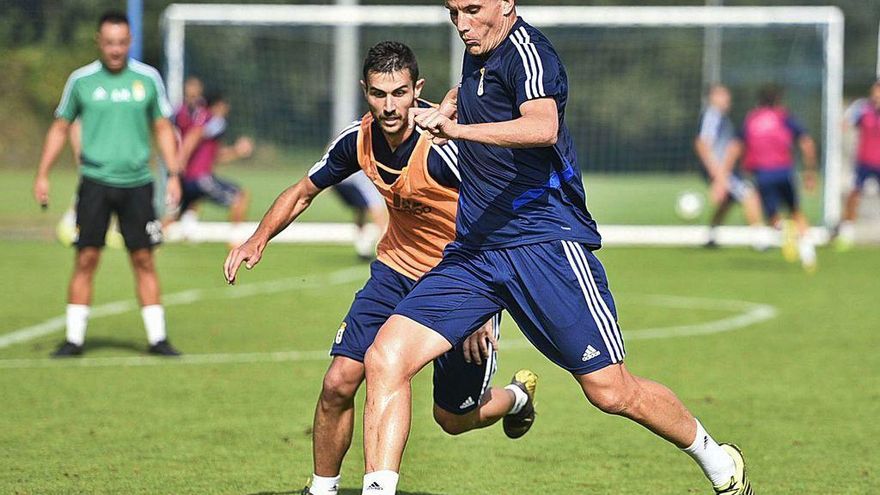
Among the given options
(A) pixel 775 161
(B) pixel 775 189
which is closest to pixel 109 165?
(A) pixel 775 161

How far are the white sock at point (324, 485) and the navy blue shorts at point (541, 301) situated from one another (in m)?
0.99

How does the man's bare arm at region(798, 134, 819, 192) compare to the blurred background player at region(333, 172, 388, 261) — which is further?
the man's bare arm at region(798, 134, 819, 192)

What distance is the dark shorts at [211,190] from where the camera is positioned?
20.5m

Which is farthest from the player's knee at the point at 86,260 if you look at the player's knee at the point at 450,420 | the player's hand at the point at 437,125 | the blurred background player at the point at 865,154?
the blurred background player at the point at 865,154

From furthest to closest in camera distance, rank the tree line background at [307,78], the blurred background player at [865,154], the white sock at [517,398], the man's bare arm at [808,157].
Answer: the tree line background at [307,78] < the blurred background player at [865,154] < the man's bare arm at [808,157] < the white sock at [517,398]

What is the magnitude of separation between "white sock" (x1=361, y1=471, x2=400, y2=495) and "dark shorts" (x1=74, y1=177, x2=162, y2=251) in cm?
571

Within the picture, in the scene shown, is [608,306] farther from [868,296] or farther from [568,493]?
[868,296]

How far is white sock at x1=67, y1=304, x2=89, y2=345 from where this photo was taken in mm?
10630

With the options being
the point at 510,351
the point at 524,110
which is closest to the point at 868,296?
the point at 510,351

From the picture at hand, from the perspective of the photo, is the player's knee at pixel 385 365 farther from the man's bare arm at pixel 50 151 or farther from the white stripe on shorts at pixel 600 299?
the man's bare arm at pixel 50 151

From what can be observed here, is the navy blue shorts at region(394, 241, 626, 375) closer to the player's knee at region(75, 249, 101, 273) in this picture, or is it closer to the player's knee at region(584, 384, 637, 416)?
the player's knee at region(584, 384, 637, 416)

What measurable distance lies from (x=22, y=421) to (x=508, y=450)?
2.94 m

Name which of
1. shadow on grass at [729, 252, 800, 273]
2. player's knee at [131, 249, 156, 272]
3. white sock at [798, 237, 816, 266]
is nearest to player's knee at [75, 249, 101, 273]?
player's knee at [131, 249, 156, 272]

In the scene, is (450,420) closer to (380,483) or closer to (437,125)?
(380,483)
